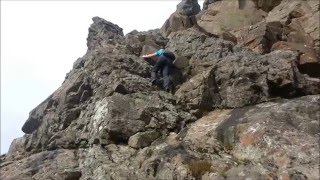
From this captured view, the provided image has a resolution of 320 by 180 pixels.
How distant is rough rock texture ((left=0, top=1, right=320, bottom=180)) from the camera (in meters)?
19.0

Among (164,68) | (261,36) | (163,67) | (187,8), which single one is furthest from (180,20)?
(164,68)

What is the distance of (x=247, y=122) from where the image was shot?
826 inches

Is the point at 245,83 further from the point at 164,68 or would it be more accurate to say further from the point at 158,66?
the point at 158,66

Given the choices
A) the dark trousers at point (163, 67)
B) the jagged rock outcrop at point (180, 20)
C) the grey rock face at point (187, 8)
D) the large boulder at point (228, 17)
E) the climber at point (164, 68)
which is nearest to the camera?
the climber at point (164, 68)

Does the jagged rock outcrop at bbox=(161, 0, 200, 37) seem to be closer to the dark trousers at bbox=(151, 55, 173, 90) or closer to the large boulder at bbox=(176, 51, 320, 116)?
the dark trousers at bbox=(151, 55, 173, 90)

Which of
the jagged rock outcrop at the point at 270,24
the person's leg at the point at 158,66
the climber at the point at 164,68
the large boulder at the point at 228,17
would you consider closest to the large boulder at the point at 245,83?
the climber at the point at 164,68

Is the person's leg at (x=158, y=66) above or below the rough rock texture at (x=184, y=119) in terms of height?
above

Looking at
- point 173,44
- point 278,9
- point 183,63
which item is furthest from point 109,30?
point 278,9

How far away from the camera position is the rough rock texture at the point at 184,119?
1898 cm

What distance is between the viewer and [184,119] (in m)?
24.0

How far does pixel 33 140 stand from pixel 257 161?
630 inches

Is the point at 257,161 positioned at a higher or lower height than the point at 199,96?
lower

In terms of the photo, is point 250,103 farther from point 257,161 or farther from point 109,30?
point 109,30

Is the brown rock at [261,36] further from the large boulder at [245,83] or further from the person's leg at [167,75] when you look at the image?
the person's leg at [167,75]
